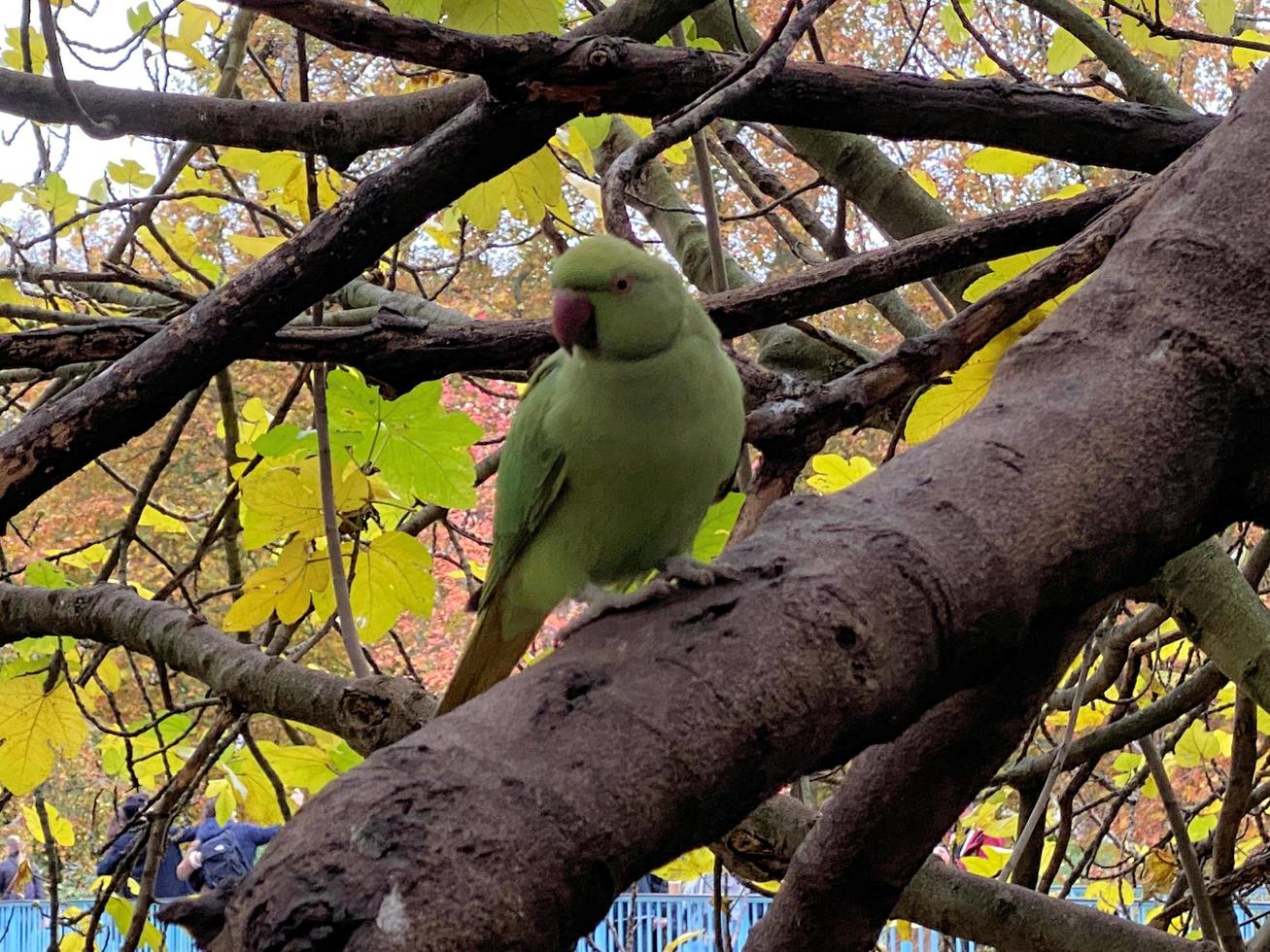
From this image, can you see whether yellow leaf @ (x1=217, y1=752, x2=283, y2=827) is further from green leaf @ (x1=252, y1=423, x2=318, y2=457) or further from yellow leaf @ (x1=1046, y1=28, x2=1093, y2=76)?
yellow leaf @ (x1=1046, y1=28, x2=1093, y2=76)

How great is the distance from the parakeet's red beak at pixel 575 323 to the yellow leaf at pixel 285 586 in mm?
650

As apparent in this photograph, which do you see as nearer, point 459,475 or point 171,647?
point 459,475

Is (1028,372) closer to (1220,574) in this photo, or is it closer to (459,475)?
(1220,574)

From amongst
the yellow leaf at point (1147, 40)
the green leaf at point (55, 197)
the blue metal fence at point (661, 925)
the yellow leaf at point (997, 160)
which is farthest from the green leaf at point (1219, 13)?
the blue metal fence at point (661, 925)

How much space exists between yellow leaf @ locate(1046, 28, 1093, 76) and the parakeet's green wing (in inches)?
69.3

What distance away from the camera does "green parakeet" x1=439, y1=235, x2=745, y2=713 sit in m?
1.55

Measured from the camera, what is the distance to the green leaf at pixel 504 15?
1.67m

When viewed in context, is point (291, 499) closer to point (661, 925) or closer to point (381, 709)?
point (381, 709)

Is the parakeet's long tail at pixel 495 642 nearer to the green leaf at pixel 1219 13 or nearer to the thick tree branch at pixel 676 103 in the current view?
the thick tree branch at pixel 676 103

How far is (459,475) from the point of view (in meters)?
1.89

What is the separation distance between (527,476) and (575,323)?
0.26 m

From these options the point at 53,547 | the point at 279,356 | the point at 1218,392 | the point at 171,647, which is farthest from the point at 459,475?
the point at 53,547

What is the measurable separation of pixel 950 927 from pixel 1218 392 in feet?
3.91

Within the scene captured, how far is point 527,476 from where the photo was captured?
1719 millimetres
